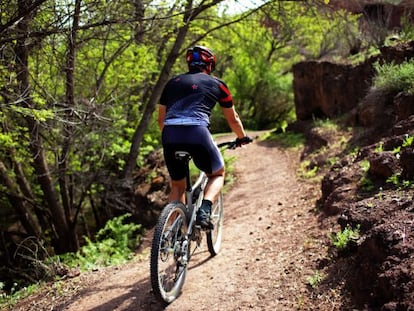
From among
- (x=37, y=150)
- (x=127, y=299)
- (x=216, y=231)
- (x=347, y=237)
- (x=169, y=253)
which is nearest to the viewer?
(x=169, y=253)

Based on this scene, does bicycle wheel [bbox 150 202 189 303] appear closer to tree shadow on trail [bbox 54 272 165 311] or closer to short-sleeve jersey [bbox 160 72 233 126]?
tree shadow on trail [bbox 54 272 165 311]

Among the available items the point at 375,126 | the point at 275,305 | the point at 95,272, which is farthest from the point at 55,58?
Result: the point at 375,126

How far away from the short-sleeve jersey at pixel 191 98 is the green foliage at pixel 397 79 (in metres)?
3.56

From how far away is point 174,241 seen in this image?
4.10 metres

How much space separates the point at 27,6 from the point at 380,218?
381cm

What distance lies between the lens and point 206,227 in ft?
13.9

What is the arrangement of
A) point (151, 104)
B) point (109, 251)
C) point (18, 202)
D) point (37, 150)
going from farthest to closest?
point (151, 104)
point (18, 202)
point (109, 251)
point (37, 150)

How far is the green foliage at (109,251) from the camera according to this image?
21.6ft

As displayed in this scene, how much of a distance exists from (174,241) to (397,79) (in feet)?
16.8

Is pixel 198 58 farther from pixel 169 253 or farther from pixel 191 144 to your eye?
pixel 169 253

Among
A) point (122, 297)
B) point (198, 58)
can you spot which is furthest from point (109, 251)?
point (198, 58)

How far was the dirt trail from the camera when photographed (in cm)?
411

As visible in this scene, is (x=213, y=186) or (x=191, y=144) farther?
(x=213, y=186)

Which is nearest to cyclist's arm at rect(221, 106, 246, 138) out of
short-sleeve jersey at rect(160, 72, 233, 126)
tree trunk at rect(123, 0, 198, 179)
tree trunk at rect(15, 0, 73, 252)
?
short-sleeve jersey at rect(160, 72, 233, 126)
